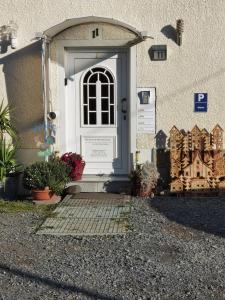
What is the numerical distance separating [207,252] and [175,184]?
286 cm

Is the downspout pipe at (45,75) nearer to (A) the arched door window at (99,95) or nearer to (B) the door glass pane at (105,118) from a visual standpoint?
(A) the arched door window at (99,95)

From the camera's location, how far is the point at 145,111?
9375 mm

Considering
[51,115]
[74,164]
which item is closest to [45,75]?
[51,115]

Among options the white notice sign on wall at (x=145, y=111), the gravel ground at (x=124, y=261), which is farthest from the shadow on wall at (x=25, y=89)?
the gravel ground at (x=124, y=261)

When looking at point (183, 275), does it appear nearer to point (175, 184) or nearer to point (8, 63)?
→ point (175, 184)

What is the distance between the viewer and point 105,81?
9.59m

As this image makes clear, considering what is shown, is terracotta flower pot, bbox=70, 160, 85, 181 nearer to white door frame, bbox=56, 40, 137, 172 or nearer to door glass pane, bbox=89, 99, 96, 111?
white door frame, bbox=56, 40, 137, 172

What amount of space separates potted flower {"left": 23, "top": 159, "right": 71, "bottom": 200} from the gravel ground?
74 cm

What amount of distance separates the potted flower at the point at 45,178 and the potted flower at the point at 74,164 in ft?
1.16

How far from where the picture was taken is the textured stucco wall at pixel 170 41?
918 cm

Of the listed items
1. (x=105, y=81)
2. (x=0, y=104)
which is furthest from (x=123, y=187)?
(x=0, y=104)

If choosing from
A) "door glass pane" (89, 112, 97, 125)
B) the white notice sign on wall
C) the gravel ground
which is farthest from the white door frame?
the gravel ground

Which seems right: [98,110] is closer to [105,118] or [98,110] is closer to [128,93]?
[105,118]

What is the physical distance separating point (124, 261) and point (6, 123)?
4177 millimetres
